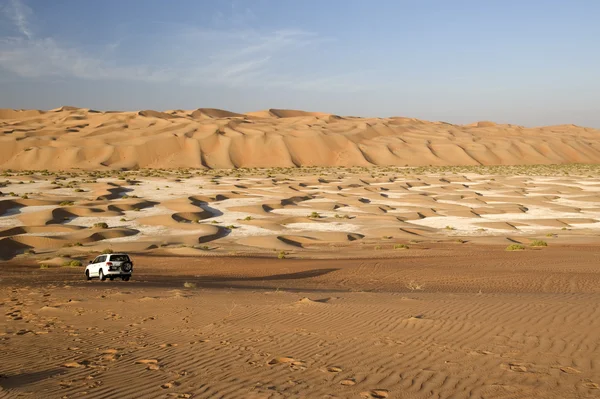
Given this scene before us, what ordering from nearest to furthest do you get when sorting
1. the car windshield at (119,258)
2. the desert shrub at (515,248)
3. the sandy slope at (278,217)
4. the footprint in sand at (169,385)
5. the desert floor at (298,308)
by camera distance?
the footprint in sand at (169,385), the desert floor at (298,308), the car windshield at (119,258), the desert shrub at (515,248), the sandy slope at (278,217)

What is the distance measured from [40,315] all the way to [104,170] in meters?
73.7

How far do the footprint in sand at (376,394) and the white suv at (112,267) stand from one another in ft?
39.6

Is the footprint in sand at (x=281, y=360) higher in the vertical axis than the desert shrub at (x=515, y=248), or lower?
higher

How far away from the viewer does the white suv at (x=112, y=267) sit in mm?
17359

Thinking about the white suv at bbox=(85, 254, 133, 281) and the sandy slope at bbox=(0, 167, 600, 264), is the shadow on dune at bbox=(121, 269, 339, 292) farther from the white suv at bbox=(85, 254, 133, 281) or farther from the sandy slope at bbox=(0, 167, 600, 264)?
the sandy slope at bbox=(0, 167, 600, 264)

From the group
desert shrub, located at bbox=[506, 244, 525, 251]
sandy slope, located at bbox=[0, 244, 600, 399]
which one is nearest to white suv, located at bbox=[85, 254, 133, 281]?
sandy slope, located at bbox=[0, 244, 600, 399]

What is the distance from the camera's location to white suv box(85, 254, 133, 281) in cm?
1736

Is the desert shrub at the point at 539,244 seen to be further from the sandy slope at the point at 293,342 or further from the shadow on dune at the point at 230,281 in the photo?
the shadow on dune at the point at 230,281

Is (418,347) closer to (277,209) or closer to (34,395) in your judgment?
(34,395)

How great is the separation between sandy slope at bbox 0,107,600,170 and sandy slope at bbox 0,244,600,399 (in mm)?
74767

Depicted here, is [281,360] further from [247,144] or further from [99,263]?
[247,144]

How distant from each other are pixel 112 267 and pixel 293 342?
974cm

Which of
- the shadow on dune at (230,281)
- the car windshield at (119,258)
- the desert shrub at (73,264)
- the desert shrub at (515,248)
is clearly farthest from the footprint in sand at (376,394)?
the desert shrub at (515,248)

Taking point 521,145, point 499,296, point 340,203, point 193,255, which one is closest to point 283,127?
point 521,145
